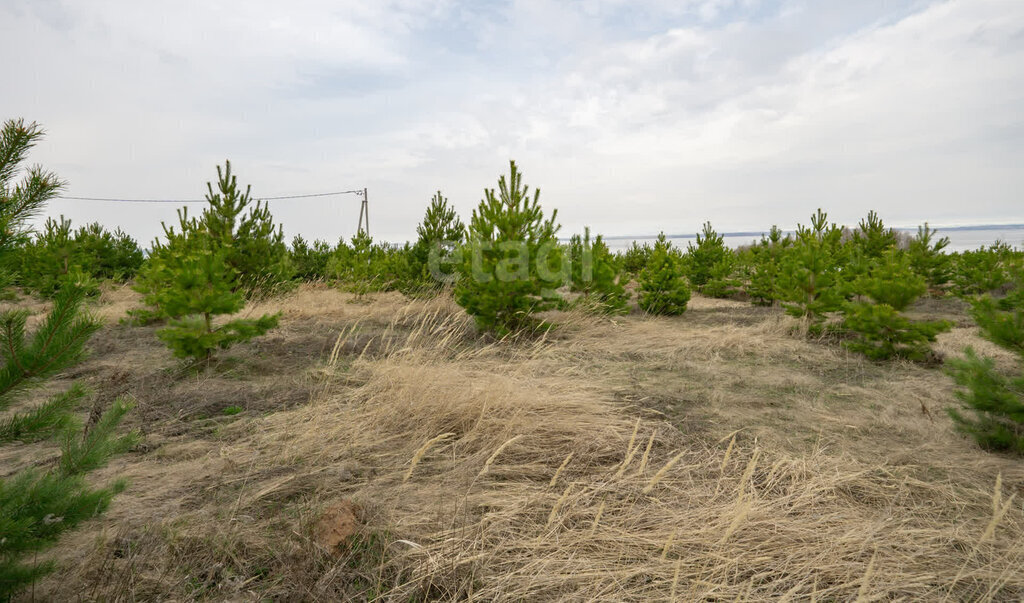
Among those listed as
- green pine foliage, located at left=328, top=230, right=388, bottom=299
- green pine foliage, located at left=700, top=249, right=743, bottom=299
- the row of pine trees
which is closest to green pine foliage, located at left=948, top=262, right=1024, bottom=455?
the row of pine trees

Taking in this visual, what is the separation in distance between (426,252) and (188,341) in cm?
716

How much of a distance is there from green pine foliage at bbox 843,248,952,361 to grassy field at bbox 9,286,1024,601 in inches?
29.1

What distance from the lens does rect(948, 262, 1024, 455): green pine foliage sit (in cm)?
325

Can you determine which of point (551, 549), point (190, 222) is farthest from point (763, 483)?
point (190, 222)

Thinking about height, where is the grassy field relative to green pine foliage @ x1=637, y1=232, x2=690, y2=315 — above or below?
below

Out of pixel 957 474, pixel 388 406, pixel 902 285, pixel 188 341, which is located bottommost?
pixel 957 474

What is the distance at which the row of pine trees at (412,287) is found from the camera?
1638 mm

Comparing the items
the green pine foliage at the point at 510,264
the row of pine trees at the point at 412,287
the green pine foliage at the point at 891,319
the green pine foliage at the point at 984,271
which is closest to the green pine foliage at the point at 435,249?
the row of pine trees at the point at 412,287

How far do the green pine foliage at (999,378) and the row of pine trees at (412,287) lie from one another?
0.04 feet

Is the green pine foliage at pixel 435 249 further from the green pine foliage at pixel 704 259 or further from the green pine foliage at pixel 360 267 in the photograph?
the green pine foliage at pixel 704 259

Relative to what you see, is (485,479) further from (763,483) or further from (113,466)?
(113,466)

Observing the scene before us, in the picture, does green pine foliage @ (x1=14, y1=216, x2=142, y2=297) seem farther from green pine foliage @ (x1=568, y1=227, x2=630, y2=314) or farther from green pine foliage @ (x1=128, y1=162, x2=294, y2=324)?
green pine foliage @ (x1=568, y1=227, x2=630, y2=314)

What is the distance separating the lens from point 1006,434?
352 centimetres

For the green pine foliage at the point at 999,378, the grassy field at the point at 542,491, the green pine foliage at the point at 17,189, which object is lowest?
the grassy field at the point at 542,491
